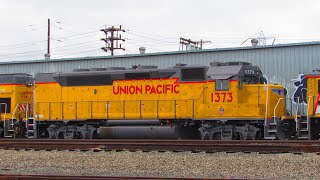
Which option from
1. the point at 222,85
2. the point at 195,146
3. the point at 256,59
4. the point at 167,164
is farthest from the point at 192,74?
the point at 167,164

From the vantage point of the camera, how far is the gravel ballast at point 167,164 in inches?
379

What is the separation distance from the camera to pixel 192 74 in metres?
18.6

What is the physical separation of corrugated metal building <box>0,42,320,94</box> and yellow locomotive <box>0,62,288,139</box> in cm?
467

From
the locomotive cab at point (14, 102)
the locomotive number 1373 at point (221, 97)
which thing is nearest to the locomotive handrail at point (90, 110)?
the locomotive number 1373 at point (221, 97)

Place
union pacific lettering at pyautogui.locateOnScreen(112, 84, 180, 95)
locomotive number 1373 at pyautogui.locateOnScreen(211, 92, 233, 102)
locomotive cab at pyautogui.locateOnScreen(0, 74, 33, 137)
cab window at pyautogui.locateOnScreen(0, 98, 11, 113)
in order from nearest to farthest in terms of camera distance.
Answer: locomotive number 1373 at pyautogui.locateOnScreen(211, 92, 233, 102), union pacific lettering at pyautogui.locateOnScreen(112, 84, 180, 95), locomotive cab at pyautogui.locateOnScreen(0, 74, 33, 137), cab window at pyautogui.locateOnScreen(0, 98, 11, 113)

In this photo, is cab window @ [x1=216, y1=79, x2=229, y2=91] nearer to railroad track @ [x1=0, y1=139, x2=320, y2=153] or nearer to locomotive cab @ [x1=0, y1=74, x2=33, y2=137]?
railroad track @ [x1=0, y1=139, x2=320, y2=153]

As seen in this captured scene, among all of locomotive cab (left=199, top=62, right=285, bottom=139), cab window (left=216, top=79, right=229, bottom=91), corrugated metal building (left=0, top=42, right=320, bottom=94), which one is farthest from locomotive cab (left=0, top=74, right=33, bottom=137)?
cab window (left=216, top=79, right=229, bottom=91)

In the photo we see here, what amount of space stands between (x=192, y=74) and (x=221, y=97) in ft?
5.11

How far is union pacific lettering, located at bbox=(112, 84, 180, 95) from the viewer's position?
18891 mm

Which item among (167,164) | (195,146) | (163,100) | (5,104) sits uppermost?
(163,100)

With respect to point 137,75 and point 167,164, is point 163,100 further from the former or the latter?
point 167,164

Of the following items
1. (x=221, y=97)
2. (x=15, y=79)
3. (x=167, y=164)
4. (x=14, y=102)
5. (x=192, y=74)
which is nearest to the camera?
(x=167, y=164)

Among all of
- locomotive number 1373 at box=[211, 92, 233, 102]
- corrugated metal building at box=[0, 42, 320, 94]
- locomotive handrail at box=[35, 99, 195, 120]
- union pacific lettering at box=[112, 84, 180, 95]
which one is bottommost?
locomotive handrail at box=[35, 99, 195, 120]

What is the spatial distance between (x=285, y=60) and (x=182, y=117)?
7486 millimetres
